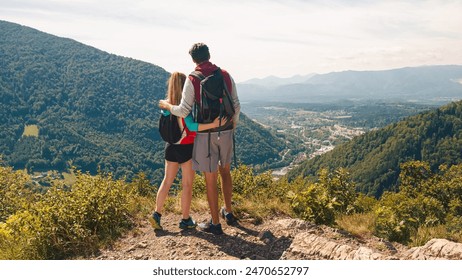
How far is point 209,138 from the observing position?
458cm

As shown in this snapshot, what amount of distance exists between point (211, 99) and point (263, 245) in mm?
2226

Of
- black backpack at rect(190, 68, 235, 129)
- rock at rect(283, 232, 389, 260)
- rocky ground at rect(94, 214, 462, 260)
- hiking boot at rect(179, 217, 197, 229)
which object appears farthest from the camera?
hiking boot at rect(179, 217, 197, 229)

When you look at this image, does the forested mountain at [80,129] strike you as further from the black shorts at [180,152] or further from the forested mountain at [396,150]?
the black shorts at [180,152]

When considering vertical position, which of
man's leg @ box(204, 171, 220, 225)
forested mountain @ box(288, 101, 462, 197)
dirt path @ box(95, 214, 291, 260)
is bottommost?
forested mountain @ box(288, 101, 462, 197)

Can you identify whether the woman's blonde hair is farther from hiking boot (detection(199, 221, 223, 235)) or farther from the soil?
the soil

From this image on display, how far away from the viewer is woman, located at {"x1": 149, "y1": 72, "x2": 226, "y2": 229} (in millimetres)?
4616

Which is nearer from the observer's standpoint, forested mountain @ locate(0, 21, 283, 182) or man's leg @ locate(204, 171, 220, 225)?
man's leg @ locate(204, 171, 220, 225)

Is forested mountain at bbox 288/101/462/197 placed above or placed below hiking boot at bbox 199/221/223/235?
below

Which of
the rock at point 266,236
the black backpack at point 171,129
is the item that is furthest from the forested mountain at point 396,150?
the black backpack at point 171,129

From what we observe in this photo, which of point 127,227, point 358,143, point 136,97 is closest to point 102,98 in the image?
point 136,97

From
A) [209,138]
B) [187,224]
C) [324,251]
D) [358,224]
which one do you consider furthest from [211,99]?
[358,224]

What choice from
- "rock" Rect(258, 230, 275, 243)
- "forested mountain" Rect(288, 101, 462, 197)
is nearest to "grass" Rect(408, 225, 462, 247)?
"rock" Rect(258, 230, 275, 243)

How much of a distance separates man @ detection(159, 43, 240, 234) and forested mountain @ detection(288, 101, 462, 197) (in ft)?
273

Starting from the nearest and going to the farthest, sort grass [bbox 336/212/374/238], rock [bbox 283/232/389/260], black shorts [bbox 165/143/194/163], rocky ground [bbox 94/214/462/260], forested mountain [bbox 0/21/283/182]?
rock [bbox 283/232/389/260]
rocky ground [bbox 94/214/462/260]
black shorts [bbox 165/143/194/163]
grass [bbox 336/212/374/238]
forested mountain [bbox 0/21/283/182]
